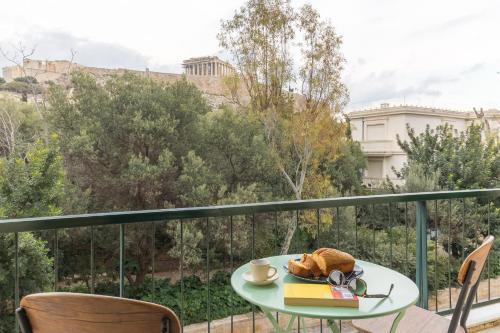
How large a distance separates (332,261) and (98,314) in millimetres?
919

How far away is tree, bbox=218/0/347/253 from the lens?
1300 cm

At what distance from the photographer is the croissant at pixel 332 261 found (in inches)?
57.8

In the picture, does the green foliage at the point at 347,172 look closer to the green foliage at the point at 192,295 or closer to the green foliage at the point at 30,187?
the green foliage at the point at 192,295

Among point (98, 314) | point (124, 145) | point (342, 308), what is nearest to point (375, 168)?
point (124, 145)

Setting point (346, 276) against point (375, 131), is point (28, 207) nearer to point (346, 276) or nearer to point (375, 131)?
point (346, 276)

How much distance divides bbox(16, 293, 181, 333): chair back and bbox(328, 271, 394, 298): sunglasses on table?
29.1 inches

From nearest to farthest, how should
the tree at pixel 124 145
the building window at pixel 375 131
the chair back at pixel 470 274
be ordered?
the chair back at pixel 470 274, the tree at pixel 124 145, the building window at pixel 375 131

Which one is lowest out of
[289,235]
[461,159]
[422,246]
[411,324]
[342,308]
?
[289,235]

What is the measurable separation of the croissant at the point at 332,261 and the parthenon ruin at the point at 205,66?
42.3 feet

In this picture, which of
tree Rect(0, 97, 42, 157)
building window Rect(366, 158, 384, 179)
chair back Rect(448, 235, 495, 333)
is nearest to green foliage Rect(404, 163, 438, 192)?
building window Rect(366, 158, 384, 179)

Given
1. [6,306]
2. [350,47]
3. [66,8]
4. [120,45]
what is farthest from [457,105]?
[6,306]

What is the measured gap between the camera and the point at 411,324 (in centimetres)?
178

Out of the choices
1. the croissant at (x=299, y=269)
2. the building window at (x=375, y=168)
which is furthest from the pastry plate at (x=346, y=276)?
the building window at (x=375, y=168)

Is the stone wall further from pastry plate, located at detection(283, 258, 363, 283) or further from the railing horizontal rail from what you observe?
pastry plate, located at detection(283, 258, 363, 283)
